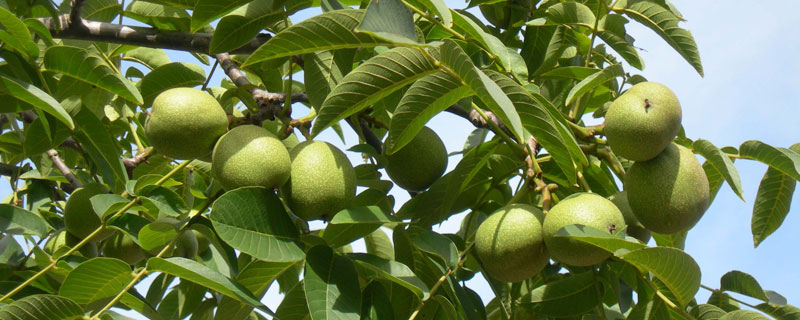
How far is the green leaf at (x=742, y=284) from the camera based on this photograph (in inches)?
75.9

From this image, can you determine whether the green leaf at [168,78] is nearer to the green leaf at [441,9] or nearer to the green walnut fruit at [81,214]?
→ the green walnut fruit at [81,214]

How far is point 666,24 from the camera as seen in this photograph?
6.46ft

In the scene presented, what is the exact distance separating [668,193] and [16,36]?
1572mm

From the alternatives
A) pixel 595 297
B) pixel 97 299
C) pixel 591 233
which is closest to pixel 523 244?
pixel 591 233

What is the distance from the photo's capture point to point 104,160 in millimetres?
1940

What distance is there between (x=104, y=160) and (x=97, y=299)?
482 mm

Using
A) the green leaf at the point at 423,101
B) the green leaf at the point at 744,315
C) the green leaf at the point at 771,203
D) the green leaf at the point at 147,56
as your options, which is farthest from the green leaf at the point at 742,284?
the green leaf at the point at 147,56

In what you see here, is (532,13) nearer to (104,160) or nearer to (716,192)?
(716,192)

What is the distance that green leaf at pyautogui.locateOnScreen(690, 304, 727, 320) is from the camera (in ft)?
5.84

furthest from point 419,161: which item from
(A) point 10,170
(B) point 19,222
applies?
(A) point 10,170

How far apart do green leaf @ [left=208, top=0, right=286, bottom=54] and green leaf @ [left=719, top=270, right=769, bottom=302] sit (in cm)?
139

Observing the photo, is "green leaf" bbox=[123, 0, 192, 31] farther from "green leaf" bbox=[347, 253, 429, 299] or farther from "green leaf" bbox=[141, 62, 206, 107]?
"green leaf" bbox=[347, 253, 429, 299]

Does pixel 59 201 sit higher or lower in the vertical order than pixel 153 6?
lower

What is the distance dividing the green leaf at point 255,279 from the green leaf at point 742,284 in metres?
1.20
